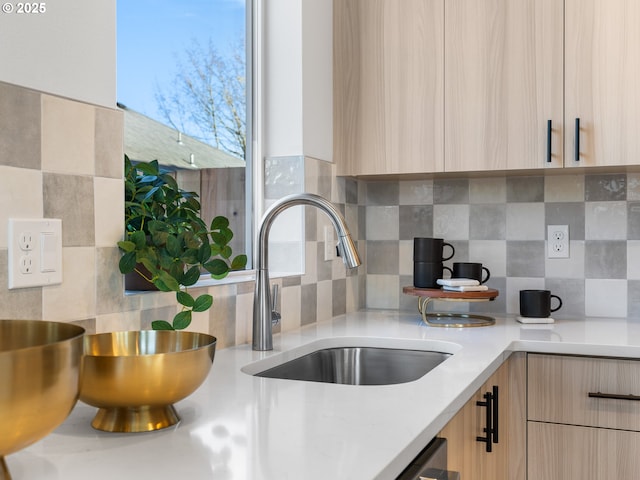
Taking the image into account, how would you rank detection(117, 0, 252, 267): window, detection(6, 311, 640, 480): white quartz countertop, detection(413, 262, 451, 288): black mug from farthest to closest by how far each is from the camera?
detection(413, 262, 451, 288): black mug
detection(117, 0, 252, 267): window
detection(6, 311, 640, 480): white quartz countertop

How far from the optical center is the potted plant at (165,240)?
48.4 inches

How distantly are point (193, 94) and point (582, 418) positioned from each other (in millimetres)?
1405

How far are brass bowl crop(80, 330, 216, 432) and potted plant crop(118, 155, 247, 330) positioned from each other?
11.2 inches

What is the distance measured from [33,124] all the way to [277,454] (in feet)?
2.24

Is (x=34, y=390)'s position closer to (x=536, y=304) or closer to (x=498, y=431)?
(x=498, y=431)

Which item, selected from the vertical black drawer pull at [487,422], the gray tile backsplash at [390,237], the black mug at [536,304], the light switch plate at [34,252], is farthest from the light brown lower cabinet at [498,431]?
the light switch plate at [34,252]

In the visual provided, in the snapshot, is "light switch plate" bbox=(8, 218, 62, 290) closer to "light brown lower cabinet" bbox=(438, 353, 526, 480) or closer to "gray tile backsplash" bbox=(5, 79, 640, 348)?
"gray tile backsplash" bbox=(5, 79, 640, 348)

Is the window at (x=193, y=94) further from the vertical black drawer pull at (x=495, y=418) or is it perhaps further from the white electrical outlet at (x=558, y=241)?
the white electrical outlet at (x=558, y=241)

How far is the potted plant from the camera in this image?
1.23 meters

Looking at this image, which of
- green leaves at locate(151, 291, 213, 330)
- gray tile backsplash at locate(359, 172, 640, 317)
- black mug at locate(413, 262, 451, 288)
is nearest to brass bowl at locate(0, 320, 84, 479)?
green leaves at locate(151, 291, 213, 330)

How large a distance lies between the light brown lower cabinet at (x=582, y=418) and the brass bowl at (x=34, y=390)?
139 centimetres

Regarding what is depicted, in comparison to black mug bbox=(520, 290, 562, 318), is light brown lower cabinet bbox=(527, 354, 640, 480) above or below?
below

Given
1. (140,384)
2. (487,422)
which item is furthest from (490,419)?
(140,384)

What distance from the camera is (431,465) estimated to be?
99 centimetres
